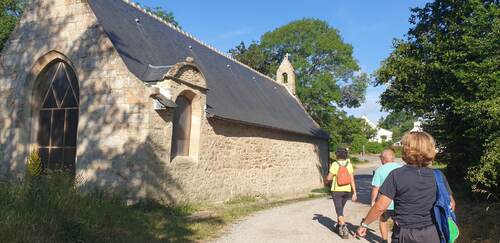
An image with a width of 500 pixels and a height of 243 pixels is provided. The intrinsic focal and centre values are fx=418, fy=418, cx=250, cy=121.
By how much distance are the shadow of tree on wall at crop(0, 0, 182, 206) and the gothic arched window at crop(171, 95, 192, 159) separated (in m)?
0.98

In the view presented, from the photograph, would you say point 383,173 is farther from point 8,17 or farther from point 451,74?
point 8,17

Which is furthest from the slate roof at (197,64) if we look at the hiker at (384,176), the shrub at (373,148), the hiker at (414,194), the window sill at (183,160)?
the shrub at (373,148)

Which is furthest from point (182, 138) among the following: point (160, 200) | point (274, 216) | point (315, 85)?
point (315, 85)

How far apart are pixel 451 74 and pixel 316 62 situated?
2437 cm

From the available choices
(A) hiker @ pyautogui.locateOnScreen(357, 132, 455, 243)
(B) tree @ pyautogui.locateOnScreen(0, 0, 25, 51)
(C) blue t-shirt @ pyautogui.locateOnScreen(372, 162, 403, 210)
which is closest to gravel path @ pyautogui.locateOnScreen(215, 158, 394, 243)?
(C) blue t-shirt @ pyautogui.locateOnScreen(372, 162, 403, 210)

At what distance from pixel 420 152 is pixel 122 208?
6.78 meters

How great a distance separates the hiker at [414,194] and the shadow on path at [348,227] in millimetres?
3974

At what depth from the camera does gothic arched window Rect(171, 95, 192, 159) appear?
38.3 feet

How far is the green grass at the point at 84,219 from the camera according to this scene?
5.92m

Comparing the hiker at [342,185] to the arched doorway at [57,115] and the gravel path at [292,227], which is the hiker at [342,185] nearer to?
the gravel path at [292,227]

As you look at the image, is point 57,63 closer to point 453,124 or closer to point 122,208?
point 122,208

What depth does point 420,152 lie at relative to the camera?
3.62m

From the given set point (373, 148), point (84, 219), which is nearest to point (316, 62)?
point (84, 219)

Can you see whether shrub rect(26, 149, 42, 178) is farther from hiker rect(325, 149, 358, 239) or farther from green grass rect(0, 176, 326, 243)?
hiker rect(325, 149, 358, 239)
